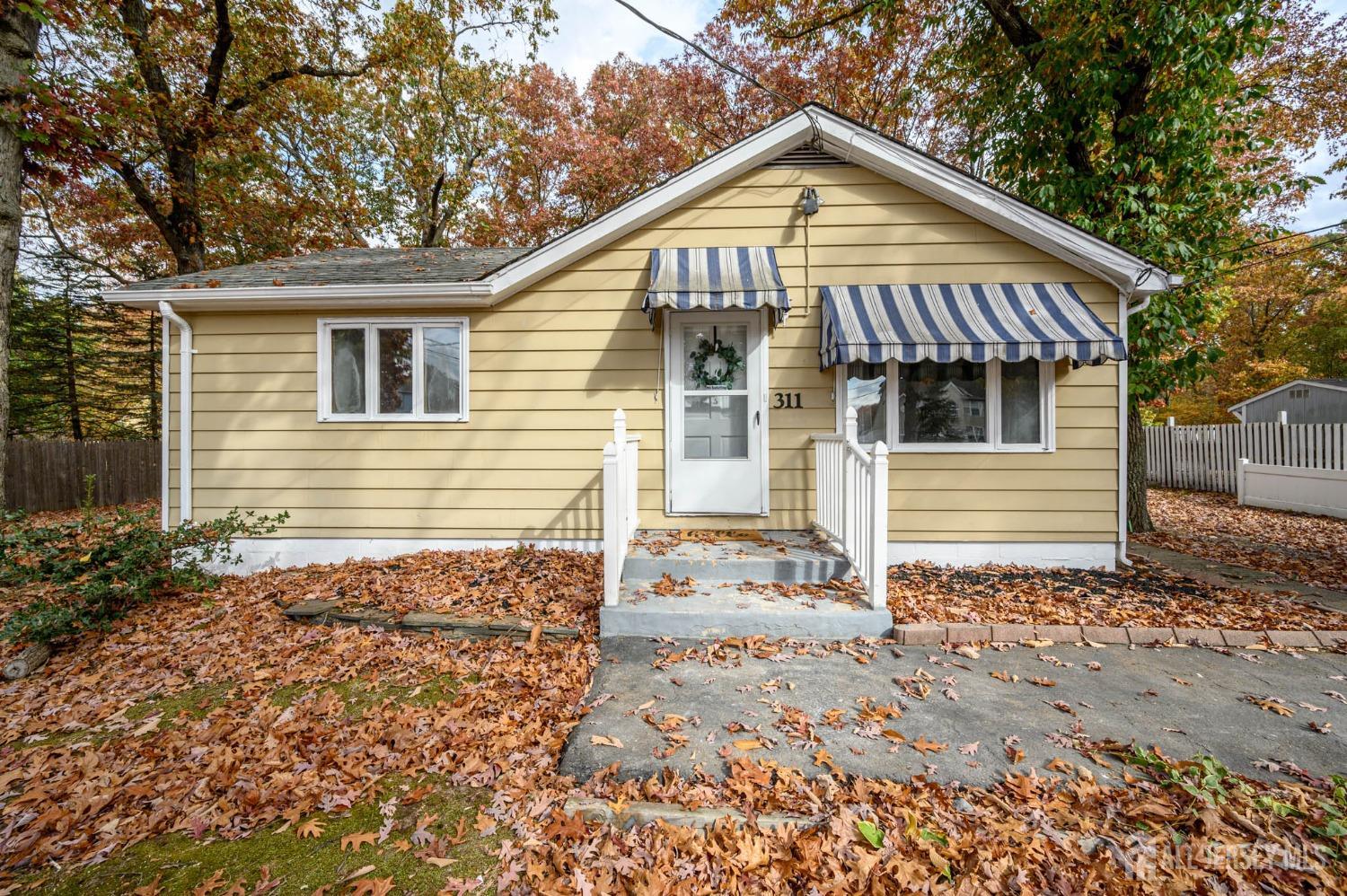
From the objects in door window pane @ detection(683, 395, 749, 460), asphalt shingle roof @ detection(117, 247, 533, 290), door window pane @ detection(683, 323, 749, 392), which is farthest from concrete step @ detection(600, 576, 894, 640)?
asphalt shingle roof @ detection(117, 247, 533, 290)

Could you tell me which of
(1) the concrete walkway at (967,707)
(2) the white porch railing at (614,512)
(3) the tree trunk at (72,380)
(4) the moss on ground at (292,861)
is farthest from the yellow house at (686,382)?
(3) the tree trunk at (72,380)

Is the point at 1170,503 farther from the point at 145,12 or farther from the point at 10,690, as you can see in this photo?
the point at 145,12

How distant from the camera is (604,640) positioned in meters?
3.96

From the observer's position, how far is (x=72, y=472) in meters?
11.3

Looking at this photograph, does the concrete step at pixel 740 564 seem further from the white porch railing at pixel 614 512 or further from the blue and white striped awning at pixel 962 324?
the blue and white striped awning at pixel 962 324

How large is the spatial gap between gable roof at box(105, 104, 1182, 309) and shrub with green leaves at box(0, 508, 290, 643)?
2.46 metres

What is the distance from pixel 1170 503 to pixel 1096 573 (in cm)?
771

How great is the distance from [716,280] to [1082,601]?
4524mm

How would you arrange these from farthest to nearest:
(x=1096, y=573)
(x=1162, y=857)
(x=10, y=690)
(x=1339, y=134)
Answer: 1. (x=1339, y=134)
2. (x=1096, y=573)
3. (x=10, y=690)
4. (x=1162, y=857)

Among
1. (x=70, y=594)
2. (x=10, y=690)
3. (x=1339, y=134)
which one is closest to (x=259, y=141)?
(x=70, y=594)

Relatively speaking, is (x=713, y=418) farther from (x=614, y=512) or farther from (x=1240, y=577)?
(x=1240, y=577)

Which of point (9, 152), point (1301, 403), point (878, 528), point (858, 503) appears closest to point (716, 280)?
point (858, 503)

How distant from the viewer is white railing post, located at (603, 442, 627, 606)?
3963 millimetres

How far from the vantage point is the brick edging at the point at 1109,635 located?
153 inches
